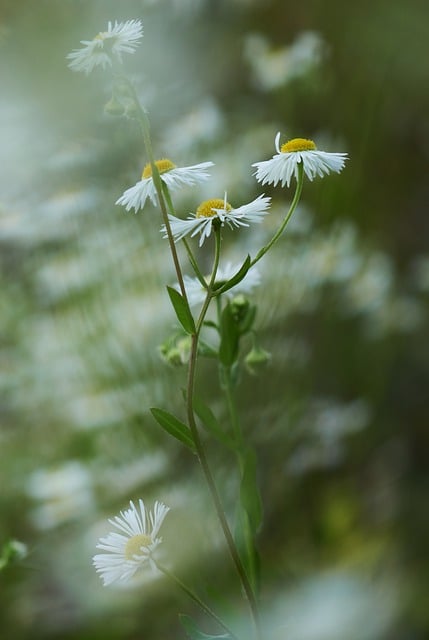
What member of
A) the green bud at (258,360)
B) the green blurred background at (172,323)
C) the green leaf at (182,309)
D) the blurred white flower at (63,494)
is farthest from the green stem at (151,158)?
the blurred white flower at (63,494)

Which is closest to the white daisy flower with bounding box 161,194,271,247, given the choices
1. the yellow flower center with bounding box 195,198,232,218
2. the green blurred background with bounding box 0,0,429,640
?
the yellow flower center with bounding box 195,198,232,218

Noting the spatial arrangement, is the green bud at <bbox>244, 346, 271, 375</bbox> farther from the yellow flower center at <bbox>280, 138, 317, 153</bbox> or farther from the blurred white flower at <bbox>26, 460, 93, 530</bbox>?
the blurred white flower at <bbox>26, 460, 93, 530</bbox>

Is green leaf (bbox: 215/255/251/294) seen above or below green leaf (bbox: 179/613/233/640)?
above

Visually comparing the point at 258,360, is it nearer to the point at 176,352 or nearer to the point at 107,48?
the point at 176,352

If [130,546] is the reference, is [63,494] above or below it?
above

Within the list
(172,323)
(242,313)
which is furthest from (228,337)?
(172,323)

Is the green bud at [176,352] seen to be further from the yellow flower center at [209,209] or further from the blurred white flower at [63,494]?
the blurred white flower at [63,494]

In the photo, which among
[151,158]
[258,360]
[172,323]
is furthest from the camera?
[172,323]
